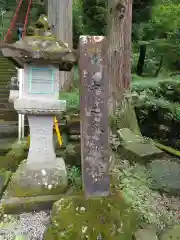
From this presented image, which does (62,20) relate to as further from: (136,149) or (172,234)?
(172,234)

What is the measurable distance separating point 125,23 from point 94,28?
6.29 meters

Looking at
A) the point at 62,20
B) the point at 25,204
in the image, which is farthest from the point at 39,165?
the point at 62,20

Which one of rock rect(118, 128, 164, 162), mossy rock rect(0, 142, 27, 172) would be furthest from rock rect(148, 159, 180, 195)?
mossy rock rect(0, 142, 27, 172)

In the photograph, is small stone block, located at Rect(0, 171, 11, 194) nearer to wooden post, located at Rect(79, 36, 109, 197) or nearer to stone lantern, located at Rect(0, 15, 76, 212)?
stone lantern, located at Rect(0, 15, 76, 212)

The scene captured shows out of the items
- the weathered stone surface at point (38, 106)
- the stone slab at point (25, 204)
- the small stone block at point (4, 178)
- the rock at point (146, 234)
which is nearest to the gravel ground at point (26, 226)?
the stone slab at point (25, 204)

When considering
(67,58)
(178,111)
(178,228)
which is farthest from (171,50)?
(178,228)

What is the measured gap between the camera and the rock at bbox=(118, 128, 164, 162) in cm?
467

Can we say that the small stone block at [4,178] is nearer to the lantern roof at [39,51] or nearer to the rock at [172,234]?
the lantern roof at [39,51]

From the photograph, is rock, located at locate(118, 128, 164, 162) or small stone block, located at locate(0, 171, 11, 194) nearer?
small stone block, located at locate(0, 171, 11, 194)

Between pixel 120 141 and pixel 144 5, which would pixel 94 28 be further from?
pixel 120 141

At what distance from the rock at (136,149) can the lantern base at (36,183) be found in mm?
1621

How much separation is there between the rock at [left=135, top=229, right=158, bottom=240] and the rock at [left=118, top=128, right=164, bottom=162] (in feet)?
6.18

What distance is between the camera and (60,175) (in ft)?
11.8

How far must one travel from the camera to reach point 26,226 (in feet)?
10.5
